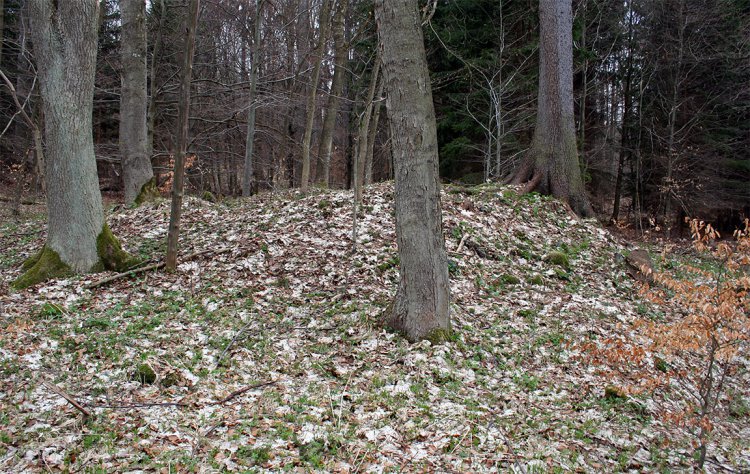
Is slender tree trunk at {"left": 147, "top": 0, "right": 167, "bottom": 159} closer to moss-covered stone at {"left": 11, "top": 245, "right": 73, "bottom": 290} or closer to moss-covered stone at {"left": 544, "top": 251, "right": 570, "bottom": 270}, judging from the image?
moss-covered stone at {"left": 11, "top": 245, "right": 73, "bottom": 290}

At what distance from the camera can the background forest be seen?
15.0 meters

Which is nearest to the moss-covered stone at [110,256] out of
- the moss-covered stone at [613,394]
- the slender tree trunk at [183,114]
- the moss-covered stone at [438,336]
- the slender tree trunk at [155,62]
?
the slender tree trunk at [183,114]

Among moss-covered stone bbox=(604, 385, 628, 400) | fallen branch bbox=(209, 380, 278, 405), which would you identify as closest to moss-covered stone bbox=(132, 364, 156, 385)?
fallen branch bbox=(209, 380, 278, 405)

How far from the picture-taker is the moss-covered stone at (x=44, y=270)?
6621 millimetres

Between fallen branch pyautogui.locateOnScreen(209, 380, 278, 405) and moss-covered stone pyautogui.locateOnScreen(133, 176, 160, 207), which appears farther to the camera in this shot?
moss-covered stone pyautogui.locateOnScreen(133, 176, 160, 207)

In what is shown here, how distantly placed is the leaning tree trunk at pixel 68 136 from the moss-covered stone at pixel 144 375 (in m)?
3.20

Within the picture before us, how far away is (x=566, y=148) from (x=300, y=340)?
8.17 metres

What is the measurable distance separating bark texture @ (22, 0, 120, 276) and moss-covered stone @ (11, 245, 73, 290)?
0.05 m

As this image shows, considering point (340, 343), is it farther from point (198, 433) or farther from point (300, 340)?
point (198, 433)

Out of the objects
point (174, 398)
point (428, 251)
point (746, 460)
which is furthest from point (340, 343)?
point (746, 460)

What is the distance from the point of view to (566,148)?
35.8 feet

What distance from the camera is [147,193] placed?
38.0ft

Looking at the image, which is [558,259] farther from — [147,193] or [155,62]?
[155,62]

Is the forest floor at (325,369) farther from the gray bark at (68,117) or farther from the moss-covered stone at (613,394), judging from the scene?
the gray bark at (68,117)
